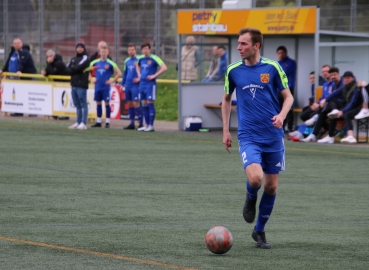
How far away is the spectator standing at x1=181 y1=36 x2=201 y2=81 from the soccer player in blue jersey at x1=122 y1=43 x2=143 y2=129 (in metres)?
1.55

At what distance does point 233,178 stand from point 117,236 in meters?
5.19

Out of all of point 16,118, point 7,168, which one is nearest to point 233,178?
point 7,168

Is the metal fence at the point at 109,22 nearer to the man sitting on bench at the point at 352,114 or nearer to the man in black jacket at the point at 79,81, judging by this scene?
the man sitting on bench at the point at 352,114

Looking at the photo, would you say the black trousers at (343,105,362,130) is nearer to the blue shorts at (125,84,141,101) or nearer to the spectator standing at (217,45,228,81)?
the spectator standing at (217,45,228,81)

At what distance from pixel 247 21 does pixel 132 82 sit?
10.5 feet

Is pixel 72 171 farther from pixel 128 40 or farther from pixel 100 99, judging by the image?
pixel 128 40

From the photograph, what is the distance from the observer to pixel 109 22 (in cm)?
2805

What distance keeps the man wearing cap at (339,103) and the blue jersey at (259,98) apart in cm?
1099

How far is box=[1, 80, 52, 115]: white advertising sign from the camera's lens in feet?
80.1

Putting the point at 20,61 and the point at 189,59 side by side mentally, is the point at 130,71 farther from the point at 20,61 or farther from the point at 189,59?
the point at 20,61

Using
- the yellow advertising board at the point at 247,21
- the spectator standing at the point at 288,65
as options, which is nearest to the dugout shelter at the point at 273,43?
the yellow advertising board at the point at 247,21

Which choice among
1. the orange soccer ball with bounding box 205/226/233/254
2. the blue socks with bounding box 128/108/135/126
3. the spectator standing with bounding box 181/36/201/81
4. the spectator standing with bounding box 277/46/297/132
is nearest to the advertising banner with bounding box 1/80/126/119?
the blue socks with bounding box 128/108/135/126

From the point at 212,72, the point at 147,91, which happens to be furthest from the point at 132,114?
the point at 212,72

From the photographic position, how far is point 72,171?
1355 centimetres
